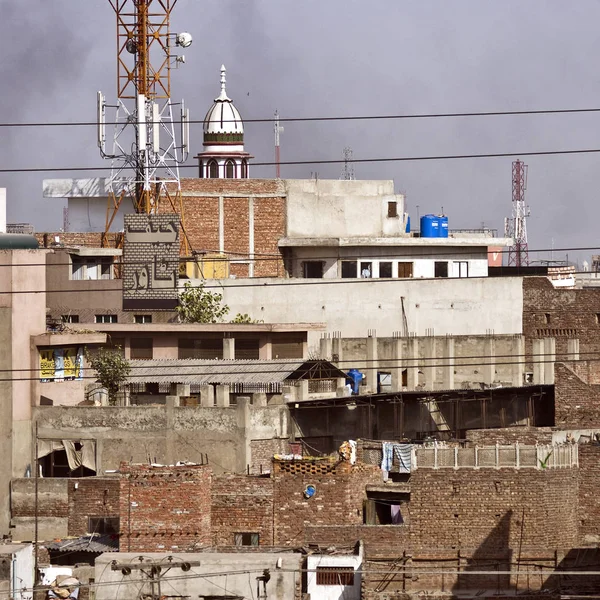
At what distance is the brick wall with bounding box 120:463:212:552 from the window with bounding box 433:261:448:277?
29.4 metres

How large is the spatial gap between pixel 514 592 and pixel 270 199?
3210cm

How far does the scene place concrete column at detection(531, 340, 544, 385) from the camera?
62.4 metres

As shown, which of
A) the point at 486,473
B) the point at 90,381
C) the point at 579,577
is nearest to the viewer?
the point at 579,577

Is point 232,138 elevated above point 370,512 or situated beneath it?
elevated above

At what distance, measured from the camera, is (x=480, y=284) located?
217 feet

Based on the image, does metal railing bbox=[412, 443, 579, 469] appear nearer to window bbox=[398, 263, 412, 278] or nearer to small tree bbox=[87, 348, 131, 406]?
small tree bbox=[87, 348, 131, 406]

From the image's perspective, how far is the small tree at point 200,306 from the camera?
62312mm

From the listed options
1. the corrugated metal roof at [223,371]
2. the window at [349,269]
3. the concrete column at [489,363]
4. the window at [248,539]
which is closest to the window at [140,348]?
the corrugated metal roof at [223,371]

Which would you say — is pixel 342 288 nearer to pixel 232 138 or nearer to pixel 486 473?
pixel 232 138

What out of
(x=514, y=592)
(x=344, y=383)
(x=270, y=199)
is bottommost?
(x=514, y=592)

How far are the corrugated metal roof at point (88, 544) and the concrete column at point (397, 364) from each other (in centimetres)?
1770

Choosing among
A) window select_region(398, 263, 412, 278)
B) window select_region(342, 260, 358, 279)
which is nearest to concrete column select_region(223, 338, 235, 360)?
window select_region(342, 260, 358, 279)

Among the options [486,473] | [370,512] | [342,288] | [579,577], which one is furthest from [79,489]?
[342,288]

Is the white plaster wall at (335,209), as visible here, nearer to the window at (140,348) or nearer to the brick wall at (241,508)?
the window at (140,348)
